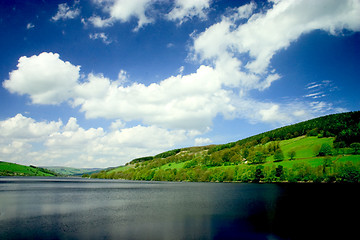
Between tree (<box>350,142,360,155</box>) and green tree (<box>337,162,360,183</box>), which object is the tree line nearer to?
green tree (<box>337,162,360,183</box>)

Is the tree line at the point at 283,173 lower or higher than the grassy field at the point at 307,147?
lower

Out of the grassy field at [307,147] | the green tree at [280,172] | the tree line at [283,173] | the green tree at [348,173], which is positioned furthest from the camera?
the grassy field at [307,147]

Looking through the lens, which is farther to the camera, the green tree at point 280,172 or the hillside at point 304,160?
the green tree at point 280,172

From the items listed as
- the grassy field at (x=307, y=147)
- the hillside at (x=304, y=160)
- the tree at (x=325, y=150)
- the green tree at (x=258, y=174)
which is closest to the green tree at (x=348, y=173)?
the hillside at (x=304, y=160)

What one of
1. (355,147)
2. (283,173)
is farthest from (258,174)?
(355,147)

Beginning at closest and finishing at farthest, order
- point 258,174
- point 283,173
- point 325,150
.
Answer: point 283,173, point 325,150, point 258,174

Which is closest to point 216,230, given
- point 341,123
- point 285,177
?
point 285,177

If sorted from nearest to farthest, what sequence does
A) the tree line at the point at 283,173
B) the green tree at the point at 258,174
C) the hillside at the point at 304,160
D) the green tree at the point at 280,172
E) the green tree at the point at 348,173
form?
the green tree at the point at 348,173, the tree line at the point at 283,173, the hillside at the point at 304,160, the green tree at the point at 280,172, the green tree at the point at 258,174

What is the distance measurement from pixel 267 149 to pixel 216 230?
6641 inches

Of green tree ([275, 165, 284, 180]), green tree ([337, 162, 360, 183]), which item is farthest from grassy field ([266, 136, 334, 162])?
green tree ([337, 162, 360, 183])

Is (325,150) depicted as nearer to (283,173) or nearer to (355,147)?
(355,147)

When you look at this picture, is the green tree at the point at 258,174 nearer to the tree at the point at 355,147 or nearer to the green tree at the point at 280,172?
the green tree at the point at 280,172

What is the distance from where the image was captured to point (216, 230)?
25.0 m

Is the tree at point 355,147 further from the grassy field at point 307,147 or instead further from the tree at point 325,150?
the grassy field at point 307,147
